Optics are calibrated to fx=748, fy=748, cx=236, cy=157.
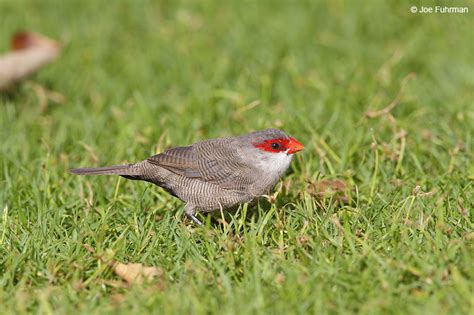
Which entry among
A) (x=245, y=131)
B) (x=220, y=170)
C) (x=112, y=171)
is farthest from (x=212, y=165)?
(x=245, y=131)

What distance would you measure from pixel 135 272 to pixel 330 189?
1.62 m

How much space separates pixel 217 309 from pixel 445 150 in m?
2.80

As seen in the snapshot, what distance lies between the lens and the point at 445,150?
584 cm

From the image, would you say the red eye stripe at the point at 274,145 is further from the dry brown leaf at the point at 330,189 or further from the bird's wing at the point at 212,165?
the dry brown leaf at the point at 330,189

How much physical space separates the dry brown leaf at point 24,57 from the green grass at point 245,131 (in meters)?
0.26

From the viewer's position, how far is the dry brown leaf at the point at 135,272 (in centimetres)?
415

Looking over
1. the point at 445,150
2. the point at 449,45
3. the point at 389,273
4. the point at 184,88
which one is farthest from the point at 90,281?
the point at 449,45

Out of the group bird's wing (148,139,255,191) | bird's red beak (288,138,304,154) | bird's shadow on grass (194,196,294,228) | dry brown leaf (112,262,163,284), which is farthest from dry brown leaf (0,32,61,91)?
dry brown leaf (112,262,163,284)

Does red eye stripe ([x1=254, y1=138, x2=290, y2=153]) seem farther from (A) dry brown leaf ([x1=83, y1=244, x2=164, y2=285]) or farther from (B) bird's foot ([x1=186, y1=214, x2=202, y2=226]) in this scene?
(A) dry brown leaf ([x1=83, y1=244, x2=164, y2=285])

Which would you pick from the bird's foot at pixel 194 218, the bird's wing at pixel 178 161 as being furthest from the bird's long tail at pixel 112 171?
the bird's foot at pixel 194 218

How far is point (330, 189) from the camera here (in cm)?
519

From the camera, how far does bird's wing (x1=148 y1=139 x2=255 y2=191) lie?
16.3ft

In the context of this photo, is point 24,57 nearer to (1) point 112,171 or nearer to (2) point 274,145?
(1) point 112,171

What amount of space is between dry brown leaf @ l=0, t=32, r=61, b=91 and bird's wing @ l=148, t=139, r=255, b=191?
2.84m
